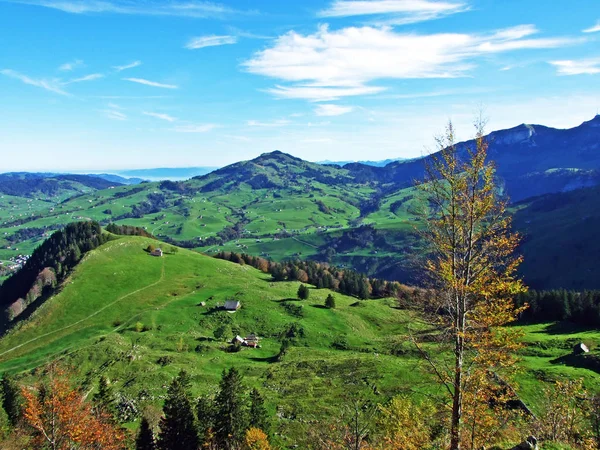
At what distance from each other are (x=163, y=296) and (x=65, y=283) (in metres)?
35.3

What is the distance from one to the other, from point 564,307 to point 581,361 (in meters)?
44.9

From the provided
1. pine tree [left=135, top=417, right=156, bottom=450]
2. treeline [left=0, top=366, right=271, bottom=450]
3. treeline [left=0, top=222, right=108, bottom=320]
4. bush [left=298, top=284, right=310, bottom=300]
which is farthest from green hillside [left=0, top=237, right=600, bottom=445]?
pine tree [left=135, top=417, right=156, bottom=450]

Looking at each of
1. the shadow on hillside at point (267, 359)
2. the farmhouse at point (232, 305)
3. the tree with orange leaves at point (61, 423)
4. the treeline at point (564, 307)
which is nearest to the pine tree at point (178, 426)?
the tree with orange leaves at point (61, 423)

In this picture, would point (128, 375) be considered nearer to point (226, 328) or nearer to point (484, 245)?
point (226, 328)

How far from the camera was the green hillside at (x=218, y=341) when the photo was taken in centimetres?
7069

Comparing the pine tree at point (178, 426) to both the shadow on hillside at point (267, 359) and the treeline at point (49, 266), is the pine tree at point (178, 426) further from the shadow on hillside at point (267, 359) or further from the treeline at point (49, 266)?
the treeline at point (49, 266)

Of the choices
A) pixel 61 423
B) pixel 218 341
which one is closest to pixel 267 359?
pixel 218 341

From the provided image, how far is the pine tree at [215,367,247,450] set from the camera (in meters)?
51.7

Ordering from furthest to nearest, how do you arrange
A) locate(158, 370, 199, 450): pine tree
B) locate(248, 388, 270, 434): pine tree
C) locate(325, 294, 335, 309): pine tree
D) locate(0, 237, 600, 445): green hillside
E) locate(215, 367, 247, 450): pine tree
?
1. locate(325, 294, 335, 309): pine tree
2. locate(0, 237, 600, 445): green hillside
3. locate(248, 388, 270, 434): pine tree
4. locate(215, 367, 247, 450): pine tree
5. locate(158, 370, 199, 450): pine tree

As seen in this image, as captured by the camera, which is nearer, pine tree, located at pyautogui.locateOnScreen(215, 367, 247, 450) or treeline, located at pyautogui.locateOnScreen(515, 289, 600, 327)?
pine tree, located at pyautogui.locateOnScreen(215, 367, 247, 450)

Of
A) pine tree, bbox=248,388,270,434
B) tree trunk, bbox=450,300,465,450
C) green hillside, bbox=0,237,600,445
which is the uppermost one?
tree trunk, bbox=450,300,465,450

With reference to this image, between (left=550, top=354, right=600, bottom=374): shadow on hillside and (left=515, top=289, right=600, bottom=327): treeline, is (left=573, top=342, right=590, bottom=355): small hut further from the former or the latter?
(left=515, top=289, right=600, bottom=327): treeline

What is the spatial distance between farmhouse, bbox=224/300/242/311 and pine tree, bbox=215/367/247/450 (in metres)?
67.7

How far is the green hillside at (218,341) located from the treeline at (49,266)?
12516mm
